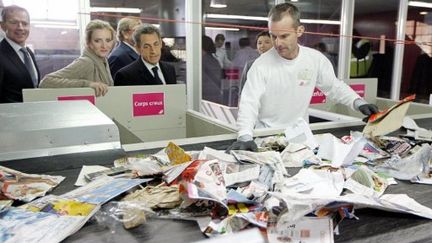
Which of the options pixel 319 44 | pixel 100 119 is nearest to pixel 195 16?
pixel 319 44

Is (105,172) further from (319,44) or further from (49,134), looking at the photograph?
(319,44)

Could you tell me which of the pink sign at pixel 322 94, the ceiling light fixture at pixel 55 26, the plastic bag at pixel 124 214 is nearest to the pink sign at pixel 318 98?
the pink sign at pixel 322 94

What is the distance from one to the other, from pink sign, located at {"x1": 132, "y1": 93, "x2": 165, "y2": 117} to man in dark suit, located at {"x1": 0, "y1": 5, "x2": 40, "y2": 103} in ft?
2.16

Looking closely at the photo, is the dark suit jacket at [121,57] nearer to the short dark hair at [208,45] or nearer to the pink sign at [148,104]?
the pink sign at [148,104]

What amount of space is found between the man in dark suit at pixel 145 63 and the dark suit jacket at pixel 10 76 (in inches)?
23.5

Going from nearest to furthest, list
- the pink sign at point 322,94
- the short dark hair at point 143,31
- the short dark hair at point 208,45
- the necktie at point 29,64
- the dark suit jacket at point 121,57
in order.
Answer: the necktie at point 29,64, the short dark hair at point 143,31, the dark suit jacket at point 121,57, the pink sign at point 322,94, the short dark hair at point 208,45

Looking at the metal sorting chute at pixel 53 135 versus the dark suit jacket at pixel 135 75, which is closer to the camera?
the metal sorting chute at pixel 53 135

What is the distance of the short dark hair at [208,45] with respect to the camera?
3.86m

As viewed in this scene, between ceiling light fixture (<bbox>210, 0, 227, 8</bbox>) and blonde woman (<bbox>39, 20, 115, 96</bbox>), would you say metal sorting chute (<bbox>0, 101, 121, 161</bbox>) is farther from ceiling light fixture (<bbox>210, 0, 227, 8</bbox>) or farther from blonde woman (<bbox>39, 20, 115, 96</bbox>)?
ceiling light fixture (<bbox>210, 0, 227, 8</bbox>)

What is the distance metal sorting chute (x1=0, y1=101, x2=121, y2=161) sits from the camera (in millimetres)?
1158

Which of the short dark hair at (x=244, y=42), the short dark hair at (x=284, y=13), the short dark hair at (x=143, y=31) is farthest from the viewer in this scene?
the short dark hair at (x=244, y=42)

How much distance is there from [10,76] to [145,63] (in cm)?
84

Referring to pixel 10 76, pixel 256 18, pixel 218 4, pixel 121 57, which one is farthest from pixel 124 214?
pixel 256 18

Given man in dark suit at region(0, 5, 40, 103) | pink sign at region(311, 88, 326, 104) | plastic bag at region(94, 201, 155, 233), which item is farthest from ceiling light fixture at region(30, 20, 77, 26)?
plastic bag at region(94, 201, 155, 233)
